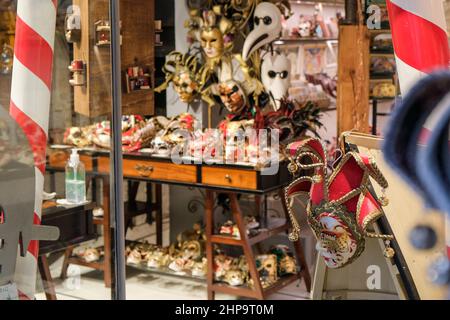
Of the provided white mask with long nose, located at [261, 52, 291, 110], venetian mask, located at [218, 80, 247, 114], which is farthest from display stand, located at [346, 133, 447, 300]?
white mask with long nose, located at [261, 52, 291, 110]

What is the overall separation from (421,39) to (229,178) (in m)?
1.75

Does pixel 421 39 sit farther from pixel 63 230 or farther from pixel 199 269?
pixel 199 269

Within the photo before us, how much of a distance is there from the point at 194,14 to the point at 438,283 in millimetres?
1270

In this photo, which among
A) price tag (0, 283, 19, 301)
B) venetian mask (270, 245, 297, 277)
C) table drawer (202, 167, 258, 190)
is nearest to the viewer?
price tag (0, 283, 19, 301)

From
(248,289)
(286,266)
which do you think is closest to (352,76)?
(286,266)

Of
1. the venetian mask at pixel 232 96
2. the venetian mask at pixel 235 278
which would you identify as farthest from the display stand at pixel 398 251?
the venetian mask at pixel 235 278

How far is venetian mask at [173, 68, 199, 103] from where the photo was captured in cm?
223

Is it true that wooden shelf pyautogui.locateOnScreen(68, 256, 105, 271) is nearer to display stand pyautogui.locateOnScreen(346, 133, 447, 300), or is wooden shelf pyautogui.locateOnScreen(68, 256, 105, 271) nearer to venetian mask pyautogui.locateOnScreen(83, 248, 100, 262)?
venetian mask pyautogui.locateOnScreen(83, 248, 100, 262)

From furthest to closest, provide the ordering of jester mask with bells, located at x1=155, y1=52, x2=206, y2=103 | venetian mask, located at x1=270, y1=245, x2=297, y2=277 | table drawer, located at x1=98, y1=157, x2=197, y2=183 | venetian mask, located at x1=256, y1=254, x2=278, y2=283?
1. venetian mask, located at x1=256, y1=254, x2=278, y2=283
2. venetian mask, located at x1=270, y1=245, x2=297, y2=277
3. table drawer, located at x1=98, y1=157, x2=197, y2=183
4. jester mask with bells, located at x1=155, y1=52, x2=206, y2=103

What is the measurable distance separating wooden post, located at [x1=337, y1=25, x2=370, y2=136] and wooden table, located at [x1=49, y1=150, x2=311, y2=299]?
0.20m

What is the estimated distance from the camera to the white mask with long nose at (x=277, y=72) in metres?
3.08

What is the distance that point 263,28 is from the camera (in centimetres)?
303

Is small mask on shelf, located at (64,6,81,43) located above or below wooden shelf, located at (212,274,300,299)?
above

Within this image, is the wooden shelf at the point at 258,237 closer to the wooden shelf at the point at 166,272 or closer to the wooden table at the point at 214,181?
the wooden table at the point at 214,181
